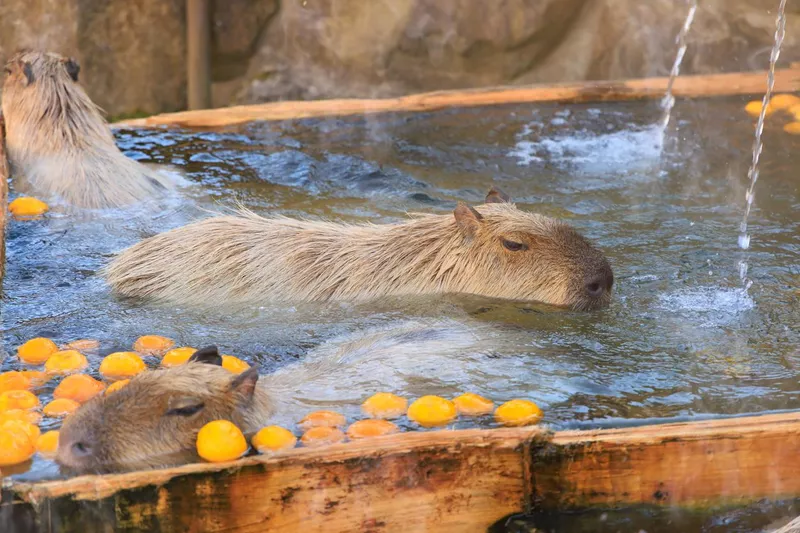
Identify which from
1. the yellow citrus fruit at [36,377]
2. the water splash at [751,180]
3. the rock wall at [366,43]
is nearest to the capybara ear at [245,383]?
the yellow citrus fruit at [36,377]

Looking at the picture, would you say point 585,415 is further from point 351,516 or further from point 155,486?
point 155,486

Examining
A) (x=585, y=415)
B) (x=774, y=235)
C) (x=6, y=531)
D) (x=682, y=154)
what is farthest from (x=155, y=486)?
(x=682, y=154)

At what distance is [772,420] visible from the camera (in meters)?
3.10

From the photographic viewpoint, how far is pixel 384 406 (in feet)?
11.2

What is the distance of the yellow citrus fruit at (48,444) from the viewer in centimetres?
305

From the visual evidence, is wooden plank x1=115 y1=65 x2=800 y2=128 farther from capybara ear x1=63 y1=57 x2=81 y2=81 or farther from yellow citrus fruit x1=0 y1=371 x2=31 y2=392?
yellow citrus fruit x1=0 y1=371 x2=31 y2=392

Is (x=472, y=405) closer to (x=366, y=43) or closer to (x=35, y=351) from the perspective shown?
(x=35, y=351)

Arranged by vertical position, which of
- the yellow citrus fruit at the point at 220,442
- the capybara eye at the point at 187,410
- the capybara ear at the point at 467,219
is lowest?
the yellow citrus fruit at the point at 220,442

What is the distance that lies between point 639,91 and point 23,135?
4.40 meters

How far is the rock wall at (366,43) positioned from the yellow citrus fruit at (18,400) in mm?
6243

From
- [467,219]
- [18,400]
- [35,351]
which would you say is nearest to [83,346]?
[35,351]

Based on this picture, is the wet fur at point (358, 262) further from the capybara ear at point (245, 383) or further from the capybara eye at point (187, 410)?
the capybara eye at point (187, 410)

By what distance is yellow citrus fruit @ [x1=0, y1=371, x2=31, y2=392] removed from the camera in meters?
→ 3.56

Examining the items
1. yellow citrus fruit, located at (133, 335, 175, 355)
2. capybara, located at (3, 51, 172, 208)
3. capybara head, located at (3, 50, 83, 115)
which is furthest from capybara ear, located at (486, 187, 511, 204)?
capybara head, located at (3, 50, 83, 115)
